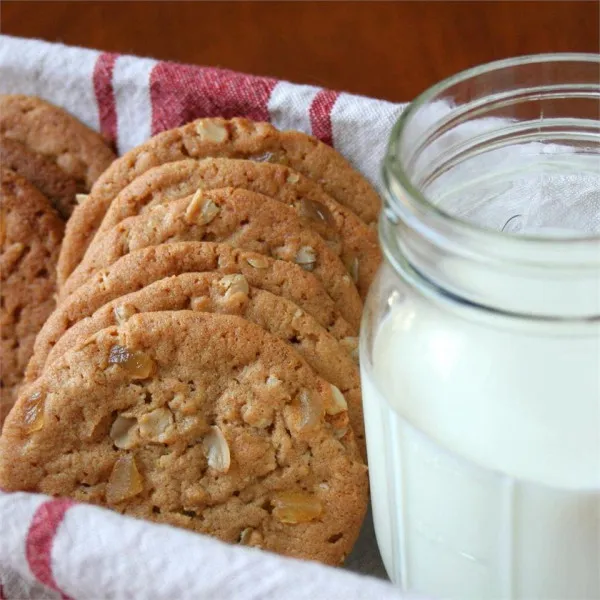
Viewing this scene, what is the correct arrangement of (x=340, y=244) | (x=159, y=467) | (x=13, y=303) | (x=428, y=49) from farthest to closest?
(x=428, y=49) → (x=13, y=303) → (x=340, y=244) → (x=159, y=467)

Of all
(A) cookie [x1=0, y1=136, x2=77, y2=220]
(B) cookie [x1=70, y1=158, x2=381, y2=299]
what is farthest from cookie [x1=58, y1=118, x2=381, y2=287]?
(A) cookie [x1=0, y1=136, x2=77, y2=220]

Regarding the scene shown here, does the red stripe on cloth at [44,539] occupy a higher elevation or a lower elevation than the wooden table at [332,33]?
lower

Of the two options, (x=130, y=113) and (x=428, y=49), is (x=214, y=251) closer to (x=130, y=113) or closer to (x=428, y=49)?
(x=130, y=113)

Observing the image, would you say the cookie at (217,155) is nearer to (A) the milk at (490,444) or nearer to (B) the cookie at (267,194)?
(B) the cookie at (267,194)

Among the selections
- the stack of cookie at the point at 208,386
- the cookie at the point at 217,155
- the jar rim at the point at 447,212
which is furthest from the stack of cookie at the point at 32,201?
the jar rim at the point at 447,212

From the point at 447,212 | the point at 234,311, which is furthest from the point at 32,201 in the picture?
the point at 447,212

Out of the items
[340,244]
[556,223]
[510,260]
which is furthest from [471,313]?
[340,244]

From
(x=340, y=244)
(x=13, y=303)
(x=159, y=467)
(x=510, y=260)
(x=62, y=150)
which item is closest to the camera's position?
(x=510, y=260)
